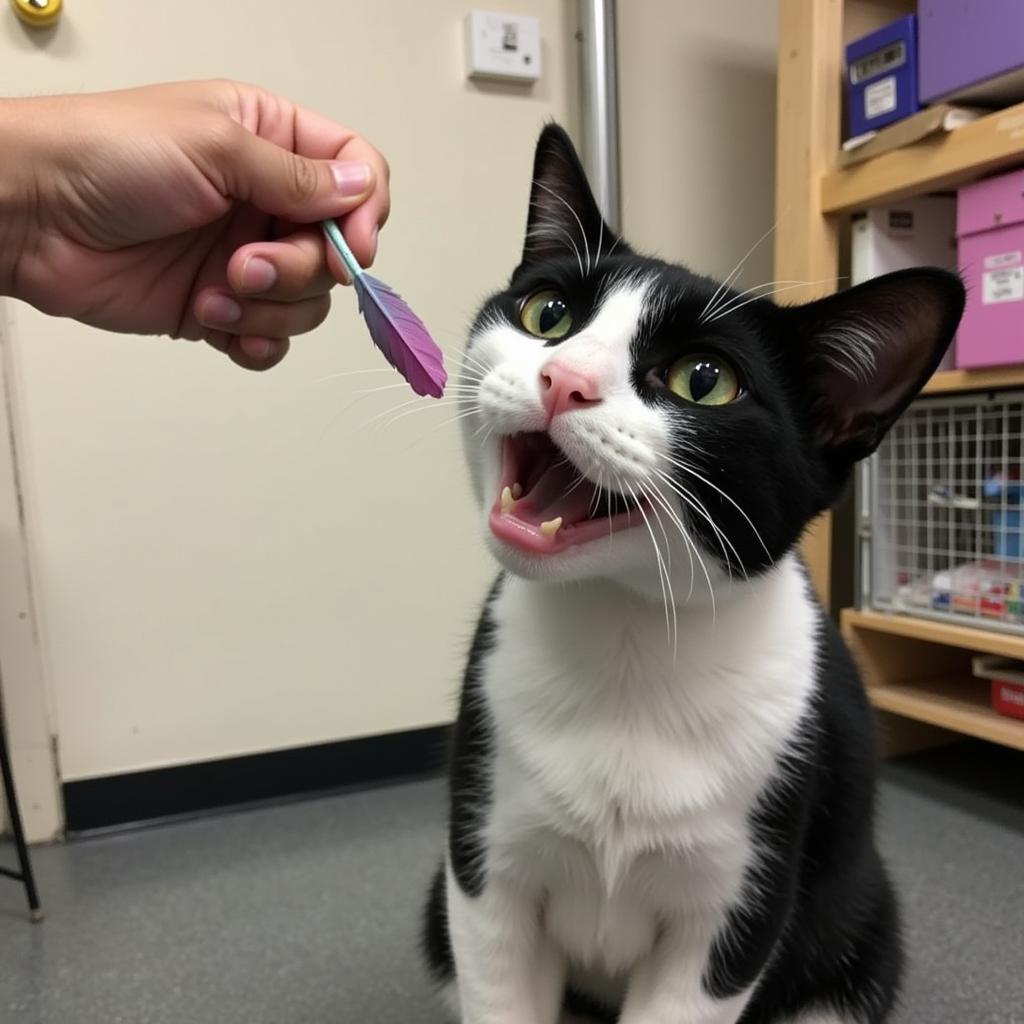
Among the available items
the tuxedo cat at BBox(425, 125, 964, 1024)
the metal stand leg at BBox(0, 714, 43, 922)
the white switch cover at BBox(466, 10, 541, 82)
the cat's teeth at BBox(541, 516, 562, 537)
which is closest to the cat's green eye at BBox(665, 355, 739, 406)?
the tuxedo cat at BBox(425, 125, 964, 1024)

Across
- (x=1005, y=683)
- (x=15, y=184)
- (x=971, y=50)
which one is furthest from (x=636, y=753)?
Answer: (x=971, y=50)

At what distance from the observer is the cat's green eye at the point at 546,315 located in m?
0.67

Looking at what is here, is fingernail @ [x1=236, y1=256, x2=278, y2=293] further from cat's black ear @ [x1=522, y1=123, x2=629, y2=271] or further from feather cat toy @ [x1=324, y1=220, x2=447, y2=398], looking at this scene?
cat's black ear @ [x1=522, y1=123, x2=629, y2=271]

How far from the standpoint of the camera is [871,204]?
1.46 metres

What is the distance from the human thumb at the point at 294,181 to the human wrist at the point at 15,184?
0.17 meters

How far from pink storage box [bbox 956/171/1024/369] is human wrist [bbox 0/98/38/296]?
1153 millimetres

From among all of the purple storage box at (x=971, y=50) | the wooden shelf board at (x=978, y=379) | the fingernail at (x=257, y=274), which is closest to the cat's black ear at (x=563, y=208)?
the fingernail at (x=257, y=274)

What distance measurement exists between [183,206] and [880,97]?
1182mm

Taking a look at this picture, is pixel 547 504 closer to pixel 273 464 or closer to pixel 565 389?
pixel 565 389

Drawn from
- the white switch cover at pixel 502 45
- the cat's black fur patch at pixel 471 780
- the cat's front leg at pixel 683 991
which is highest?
the white switch cover at pixel 502 45

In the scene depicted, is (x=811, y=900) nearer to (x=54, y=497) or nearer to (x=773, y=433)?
(x=773, y=433)

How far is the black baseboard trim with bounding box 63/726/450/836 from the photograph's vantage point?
55.1 inches

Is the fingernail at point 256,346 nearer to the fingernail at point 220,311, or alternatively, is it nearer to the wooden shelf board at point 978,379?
the fingernail at point 220,311

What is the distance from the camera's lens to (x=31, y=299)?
0.80m
